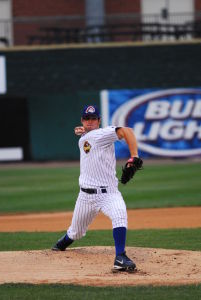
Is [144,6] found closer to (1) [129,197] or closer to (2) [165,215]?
(1) [129,197]

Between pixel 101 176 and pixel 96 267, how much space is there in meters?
0.95

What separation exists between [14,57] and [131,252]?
706 inches

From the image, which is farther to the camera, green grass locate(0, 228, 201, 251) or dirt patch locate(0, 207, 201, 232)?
dirt patch locate(0, 207, 201, 232)

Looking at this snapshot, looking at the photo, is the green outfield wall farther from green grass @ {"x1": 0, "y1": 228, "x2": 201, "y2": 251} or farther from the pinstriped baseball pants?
the pinstriped baseball pants

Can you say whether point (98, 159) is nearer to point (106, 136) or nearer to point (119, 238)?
point (106, 136)

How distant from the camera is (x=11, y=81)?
86.9ft

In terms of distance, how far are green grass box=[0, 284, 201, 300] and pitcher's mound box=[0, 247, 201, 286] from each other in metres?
0.25

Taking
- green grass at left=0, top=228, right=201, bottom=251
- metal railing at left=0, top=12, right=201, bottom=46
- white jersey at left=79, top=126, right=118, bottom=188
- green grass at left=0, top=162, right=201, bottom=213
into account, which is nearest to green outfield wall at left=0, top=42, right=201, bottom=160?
metal railing at left=0, top=12, right=201, bottom=46

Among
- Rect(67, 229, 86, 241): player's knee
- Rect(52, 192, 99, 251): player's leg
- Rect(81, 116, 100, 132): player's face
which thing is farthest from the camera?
Rect(67, 229, 86, 241): player's knee

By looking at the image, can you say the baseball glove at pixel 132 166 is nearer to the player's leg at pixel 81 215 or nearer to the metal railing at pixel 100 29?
the player's leg at pixel 81 215

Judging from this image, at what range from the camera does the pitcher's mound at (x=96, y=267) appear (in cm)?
771

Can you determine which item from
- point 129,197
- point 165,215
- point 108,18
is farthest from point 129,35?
point 165,215

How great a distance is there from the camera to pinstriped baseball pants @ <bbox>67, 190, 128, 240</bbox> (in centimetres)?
836

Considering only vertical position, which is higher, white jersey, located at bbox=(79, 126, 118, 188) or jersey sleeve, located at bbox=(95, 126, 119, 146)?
jersey sleeve, located at bbox=(95, 126, 119, 146)
